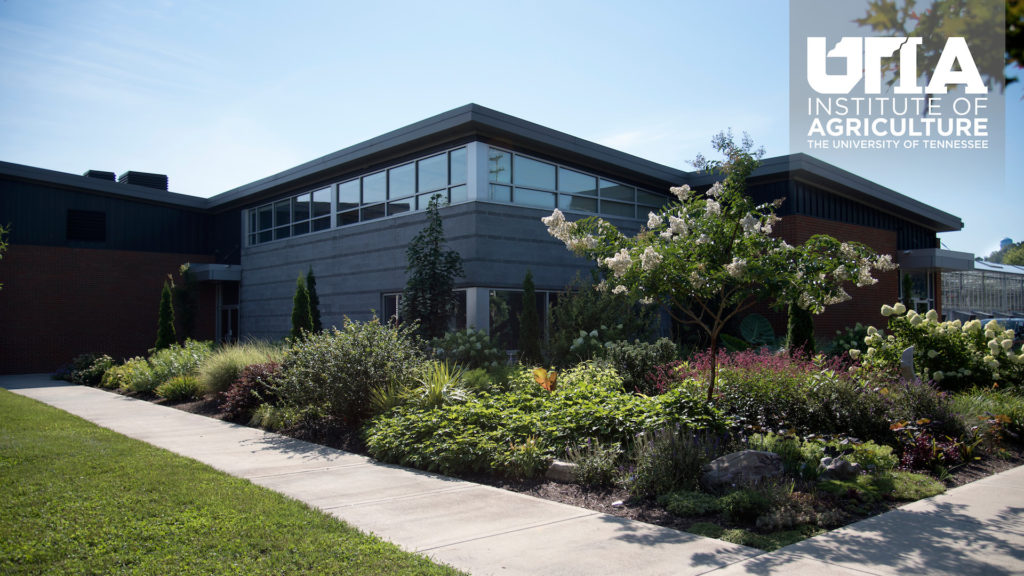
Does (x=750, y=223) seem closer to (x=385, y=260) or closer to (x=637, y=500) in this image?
(x=637, y=500)

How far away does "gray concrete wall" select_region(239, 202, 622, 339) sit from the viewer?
53.3 feet

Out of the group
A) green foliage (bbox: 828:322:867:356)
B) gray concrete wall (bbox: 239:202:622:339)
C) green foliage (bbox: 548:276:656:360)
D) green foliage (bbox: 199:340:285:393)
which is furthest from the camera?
green foliage (bbox: 828:322:867:356)

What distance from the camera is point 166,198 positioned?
85.5ft

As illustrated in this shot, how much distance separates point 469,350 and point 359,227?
7.35 meters

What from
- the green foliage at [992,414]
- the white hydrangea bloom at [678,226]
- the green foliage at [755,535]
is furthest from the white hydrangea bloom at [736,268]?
the green foliage at [992,414]

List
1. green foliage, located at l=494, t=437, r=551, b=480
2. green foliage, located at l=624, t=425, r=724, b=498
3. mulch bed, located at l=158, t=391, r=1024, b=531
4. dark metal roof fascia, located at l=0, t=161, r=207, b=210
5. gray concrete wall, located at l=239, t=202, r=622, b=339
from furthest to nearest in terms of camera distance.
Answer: dark metal roof fascia, located at l=0, t=161, r=207, b=210 → gray concrete wall, located at l=239, t=202, r=622, b=339 → green foliage, located at l=494, t=437, r=551, b=480 → green foliage, located at l=624, t=425, r=724, b=498 → mulch bed, located at l=158, t=391, r=1024, b=531

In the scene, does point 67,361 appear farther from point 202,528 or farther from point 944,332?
point 944,332

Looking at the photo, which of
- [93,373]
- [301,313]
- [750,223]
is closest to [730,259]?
[750,223]

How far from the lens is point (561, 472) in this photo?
23.6ft

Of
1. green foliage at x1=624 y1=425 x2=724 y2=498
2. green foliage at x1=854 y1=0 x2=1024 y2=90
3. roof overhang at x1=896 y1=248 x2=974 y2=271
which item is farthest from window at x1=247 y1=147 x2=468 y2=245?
roof overhang at x1=896 y1=248 x2=974 y2=271

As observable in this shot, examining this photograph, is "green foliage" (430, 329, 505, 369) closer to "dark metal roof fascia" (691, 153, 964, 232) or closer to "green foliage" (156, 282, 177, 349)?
"dark metal roof fascia" (691, 153, 964, 232)

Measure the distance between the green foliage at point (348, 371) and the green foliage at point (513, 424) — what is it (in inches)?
36.7

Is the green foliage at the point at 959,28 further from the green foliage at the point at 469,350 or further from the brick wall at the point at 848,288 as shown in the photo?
the brick wall at the point at 848,288

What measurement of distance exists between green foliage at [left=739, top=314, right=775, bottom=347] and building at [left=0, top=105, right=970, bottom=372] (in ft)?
7.47
